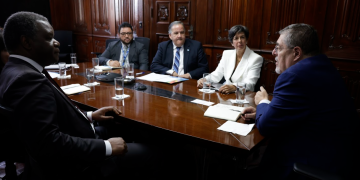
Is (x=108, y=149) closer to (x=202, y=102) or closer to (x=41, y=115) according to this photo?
(x=41, y=115)

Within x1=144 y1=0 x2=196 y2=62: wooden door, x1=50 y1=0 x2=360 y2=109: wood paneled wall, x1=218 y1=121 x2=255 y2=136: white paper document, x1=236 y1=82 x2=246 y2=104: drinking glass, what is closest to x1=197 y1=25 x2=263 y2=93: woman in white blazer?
x1=236 y1=82 x2=246 y2=104: drinking glass

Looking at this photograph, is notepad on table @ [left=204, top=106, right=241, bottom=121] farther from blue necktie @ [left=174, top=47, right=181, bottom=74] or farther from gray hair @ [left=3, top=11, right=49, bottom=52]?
blue necktie @ [left=174, top=47, right=181, bottom=74]

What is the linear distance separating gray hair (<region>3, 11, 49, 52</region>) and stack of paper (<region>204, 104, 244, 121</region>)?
1034 mm

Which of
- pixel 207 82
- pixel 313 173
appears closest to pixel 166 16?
A: pixel 207 82

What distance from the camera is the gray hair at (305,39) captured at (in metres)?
1.29

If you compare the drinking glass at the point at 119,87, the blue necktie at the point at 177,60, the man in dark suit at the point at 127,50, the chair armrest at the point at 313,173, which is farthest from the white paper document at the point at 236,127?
the man in dark suit at the point at 127,50

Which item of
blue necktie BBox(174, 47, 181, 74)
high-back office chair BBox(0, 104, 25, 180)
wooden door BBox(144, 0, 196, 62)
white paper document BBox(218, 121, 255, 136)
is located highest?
wooden door BBox(144, 0, 196, 62)

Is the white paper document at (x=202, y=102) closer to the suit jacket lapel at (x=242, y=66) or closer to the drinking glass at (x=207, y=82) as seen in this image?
the drinking glass at (x=207, y=82)

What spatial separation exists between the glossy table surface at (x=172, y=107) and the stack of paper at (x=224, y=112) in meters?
0.04

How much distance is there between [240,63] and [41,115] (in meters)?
2.06

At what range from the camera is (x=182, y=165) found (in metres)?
2.33

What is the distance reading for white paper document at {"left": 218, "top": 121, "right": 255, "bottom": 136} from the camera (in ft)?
4.41

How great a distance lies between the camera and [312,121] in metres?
1.19

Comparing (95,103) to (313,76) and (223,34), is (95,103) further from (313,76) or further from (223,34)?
(223,34)
